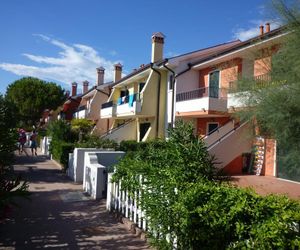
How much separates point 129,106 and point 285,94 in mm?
19502

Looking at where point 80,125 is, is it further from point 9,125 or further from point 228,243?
point 228,243

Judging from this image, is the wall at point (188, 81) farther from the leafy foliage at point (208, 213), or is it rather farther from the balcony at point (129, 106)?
the leafy foliage at point (208, 213)

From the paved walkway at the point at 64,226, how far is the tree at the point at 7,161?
829 mm

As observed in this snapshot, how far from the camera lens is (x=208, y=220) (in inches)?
178

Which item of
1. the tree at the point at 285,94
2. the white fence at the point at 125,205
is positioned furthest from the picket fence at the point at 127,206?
the tree at the point at 285,94

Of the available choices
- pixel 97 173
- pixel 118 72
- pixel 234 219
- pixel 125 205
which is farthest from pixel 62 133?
pixel 118 72

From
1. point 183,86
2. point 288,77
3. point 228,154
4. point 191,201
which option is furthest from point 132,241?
point 183,86

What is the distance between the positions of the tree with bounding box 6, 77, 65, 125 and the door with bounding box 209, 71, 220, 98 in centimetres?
3655

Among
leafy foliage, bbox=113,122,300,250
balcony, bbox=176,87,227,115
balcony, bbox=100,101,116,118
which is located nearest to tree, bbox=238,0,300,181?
leafy foliage, bbox=113,122,300,250

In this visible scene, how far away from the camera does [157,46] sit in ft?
87.3

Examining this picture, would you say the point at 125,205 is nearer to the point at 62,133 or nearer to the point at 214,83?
the point at 62,133

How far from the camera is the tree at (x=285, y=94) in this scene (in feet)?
27.3

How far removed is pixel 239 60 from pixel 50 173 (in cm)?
1108

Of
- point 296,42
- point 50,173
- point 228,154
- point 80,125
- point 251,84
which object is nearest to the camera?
point 296,42
